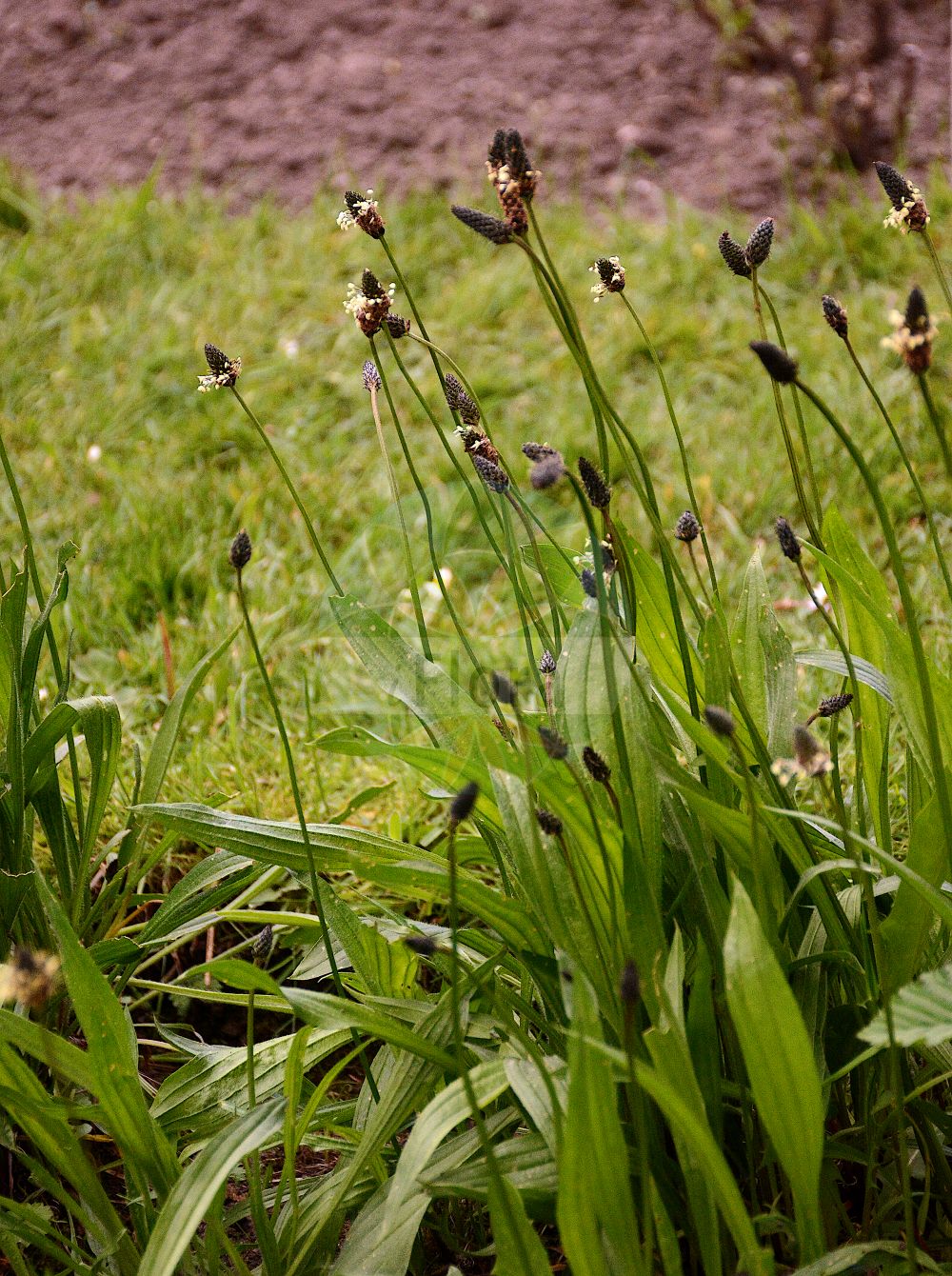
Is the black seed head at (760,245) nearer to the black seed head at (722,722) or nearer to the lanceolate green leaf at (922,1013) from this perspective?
the black seed head at (722,722)

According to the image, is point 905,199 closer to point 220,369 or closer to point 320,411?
point 220,369

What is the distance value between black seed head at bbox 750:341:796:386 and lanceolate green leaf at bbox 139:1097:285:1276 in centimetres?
76

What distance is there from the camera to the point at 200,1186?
1056 millimetres

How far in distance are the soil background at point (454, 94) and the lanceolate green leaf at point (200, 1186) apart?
380 cm

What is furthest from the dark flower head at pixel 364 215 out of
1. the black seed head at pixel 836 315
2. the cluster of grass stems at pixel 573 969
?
the black seed head at pixel 836 315

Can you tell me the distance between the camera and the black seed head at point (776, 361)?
846mm

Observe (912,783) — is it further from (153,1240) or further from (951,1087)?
(153,1240)

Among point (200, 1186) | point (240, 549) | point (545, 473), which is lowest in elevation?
point (200, 1186)

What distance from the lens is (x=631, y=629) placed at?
1335mm

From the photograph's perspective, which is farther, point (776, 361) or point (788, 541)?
point (788, 541)

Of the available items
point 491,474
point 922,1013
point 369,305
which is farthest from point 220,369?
point 922,1013

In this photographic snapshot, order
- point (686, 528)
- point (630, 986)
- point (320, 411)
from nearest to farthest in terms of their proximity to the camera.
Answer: point (630, 986) < point (686, 528) < point (320, 411)

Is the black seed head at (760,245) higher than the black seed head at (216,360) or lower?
higher

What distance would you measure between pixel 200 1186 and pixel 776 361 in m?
0.83
